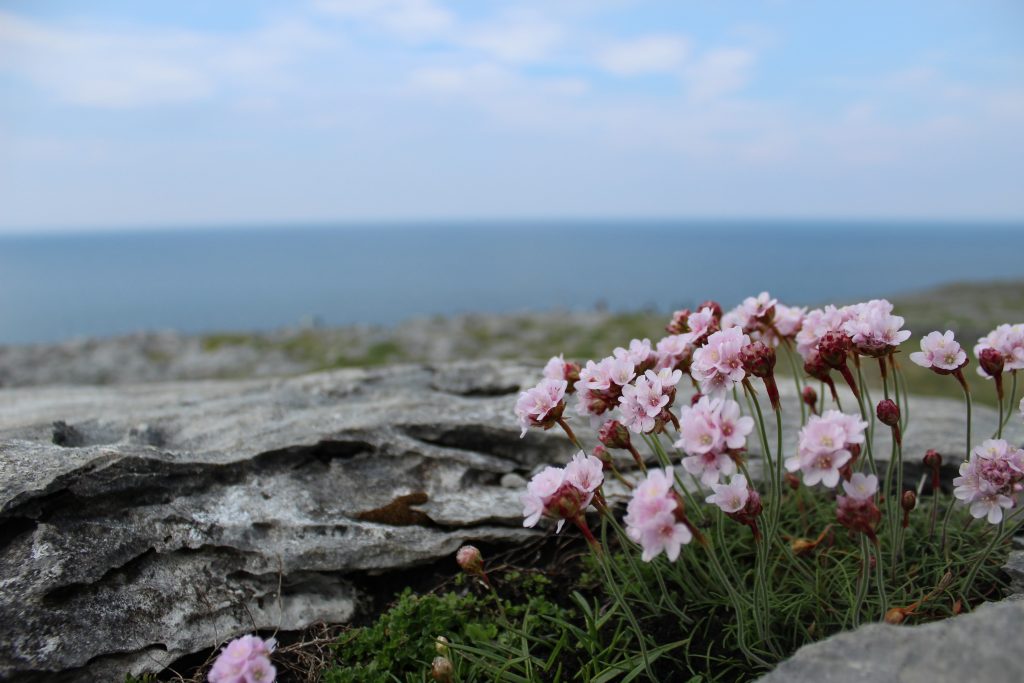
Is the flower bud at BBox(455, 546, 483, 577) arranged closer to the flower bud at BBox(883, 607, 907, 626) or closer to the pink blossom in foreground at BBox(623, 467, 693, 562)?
the pink blossom in foreground at BBox(623, 467, 693, 562)

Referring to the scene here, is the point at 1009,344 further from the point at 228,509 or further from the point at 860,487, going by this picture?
the point at 228,509

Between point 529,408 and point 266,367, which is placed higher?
point 529,408

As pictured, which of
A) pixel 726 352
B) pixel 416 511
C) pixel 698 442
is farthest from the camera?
pixel 416 511

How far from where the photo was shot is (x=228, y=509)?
4156mm

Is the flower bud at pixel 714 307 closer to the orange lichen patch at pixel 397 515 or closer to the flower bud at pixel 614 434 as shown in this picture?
the flower bud at pixel 614 434

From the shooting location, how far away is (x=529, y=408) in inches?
125

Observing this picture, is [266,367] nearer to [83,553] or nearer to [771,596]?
[83,553]

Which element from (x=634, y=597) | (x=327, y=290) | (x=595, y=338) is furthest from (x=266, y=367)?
(x=327, y=290)

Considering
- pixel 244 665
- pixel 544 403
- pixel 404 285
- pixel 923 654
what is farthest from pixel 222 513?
pixel 404 285

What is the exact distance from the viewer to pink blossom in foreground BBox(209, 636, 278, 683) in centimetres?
245

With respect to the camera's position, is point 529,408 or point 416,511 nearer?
point 529,408

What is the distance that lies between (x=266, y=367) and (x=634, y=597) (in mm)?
18334

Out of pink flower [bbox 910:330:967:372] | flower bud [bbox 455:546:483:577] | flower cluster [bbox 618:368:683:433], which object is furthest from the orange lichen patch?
pink flower [bbox 910:330:967:372]

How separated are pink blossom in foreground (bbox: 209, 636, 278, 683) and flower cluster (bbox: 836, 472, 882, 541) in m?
2.15
